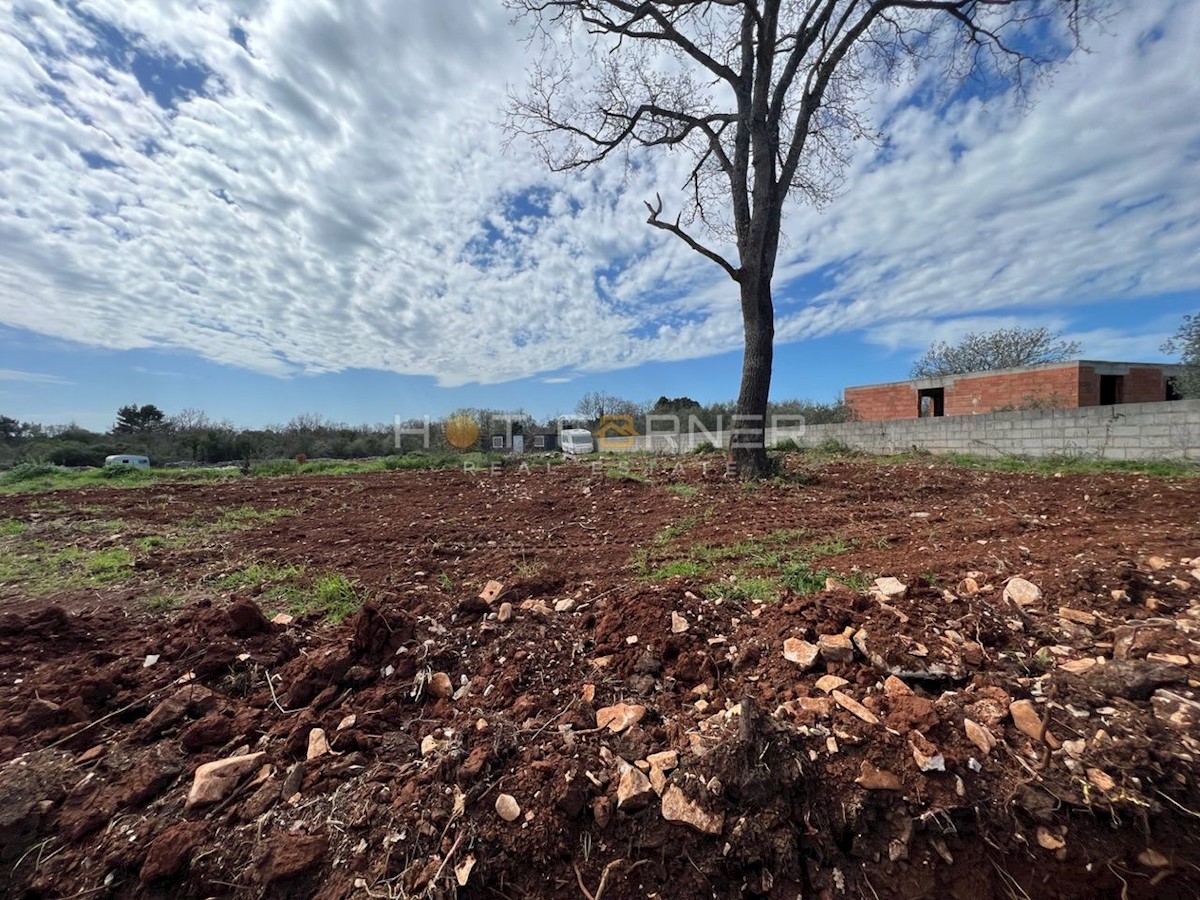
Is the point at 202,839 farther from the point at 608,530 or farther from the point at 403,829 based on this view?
the point at 608,530

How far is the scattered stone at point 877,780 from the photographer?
52.9 inches

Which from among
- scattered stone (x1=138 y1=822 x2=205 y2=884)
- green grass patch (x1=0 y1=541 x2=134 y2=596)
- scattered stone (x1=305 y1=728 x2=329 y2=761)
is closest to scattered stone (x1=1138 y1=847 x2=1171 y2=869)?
scattered stone (x1=305 y1=728 x2=329 y2=761)

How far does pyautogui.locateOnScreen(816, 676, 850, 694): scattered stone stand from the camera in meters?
1.66

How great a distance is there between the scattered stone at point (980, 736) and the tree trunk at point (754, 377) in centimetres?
529

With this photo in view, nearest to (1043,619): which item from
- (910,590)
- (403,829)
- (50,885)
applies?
(910,590)

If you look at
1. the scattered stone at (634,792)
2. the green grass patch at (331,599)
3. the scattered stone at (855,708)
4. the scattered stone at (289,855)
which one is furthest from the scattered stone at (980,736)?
Result: the green grass patch at (331,599)

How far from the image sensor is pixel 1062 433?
27.7ft

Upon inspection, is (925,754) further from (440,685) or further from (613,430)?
(613,430)

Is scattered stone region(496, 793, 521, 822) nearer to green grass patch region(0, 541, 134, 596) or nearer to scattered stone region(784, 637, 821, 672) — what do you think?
scattered stone region(784, 637, 821, 672)

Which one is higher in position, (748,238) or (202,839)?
(748,238)

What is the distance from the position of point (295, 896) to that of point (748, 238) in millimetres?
7633

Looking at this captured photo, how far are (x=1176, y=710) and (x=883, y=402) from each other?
61.7 feet

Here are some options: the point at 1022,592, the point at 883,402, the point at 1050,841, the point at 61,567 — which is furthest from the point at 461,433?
the point at 1050,841

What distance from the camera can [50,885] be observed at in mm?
1188
